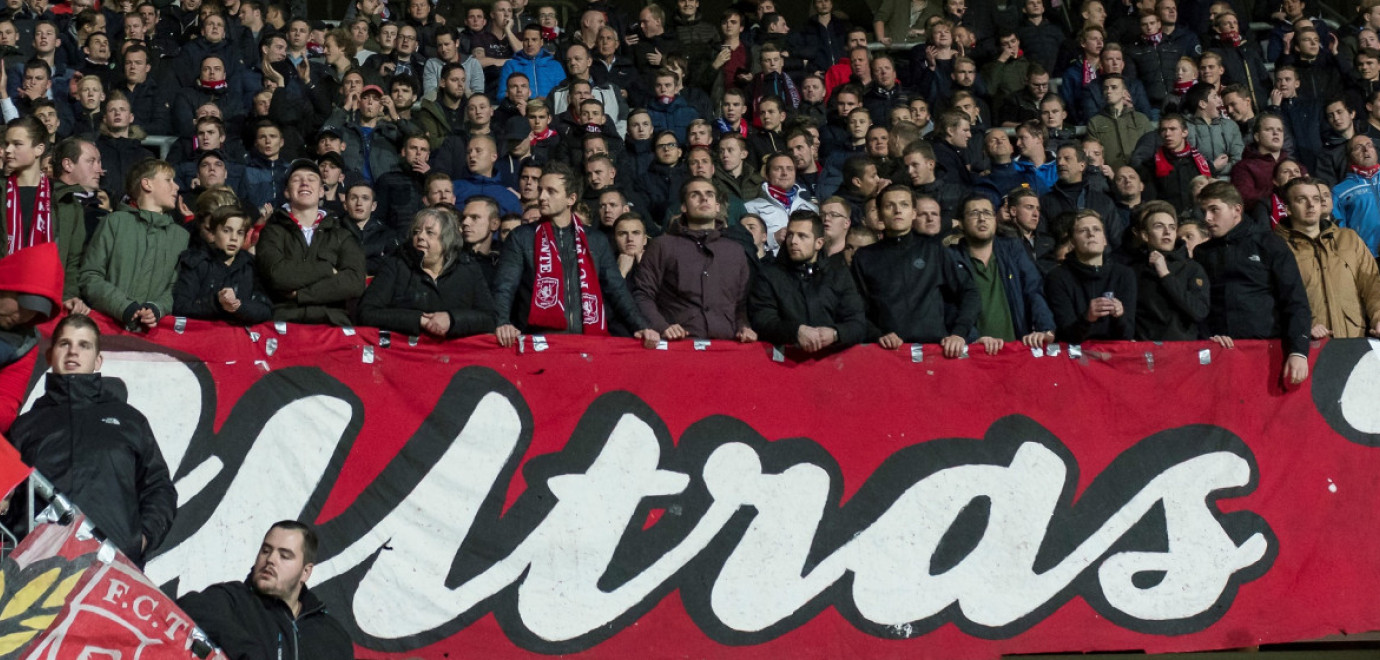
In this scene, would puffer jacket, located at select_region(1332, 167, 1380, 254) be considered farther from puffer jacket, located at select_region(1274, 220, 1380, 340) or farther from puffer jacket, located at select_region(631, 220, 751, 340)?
puffer jacket, located at select_region(631, 220, 751, 340)

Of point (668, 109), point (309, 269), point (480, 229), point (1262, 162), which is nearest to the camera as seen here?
point (309, 269)

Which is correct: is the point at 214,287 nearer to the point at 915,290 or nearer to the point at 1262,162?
the point at 915,290

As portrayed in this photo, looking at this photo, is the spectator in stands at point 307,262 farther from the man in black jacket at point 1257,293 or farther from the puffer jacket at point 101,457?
the man in black jacket at point 1257,293

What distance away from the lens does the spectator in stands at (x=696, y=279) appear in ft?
27.3

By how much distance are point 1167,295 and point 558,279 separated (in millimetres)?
3127

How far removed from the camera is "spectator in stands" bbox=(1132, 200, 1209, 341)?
28.5 feet

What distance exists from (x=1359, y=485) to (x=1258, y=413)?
0.63 metres

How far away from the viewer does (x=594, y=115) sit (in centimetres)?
1202

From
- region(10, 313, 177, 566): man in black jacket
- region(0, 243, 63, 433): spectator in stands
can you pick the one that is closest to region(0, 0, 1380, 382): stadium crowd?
region(0, 243, 63, 433): spectator in stands

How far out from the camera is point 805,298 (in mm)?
8211

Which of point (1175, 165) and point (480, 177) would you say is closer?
point (480, 177)

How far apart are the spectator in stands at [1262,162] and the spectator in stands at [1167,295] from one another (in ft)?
11.2

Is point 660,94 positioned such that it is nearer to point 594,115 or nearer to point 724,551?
point 594,115

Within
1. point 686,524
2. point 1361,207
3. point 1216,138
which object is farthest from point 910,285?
point 1216,138
